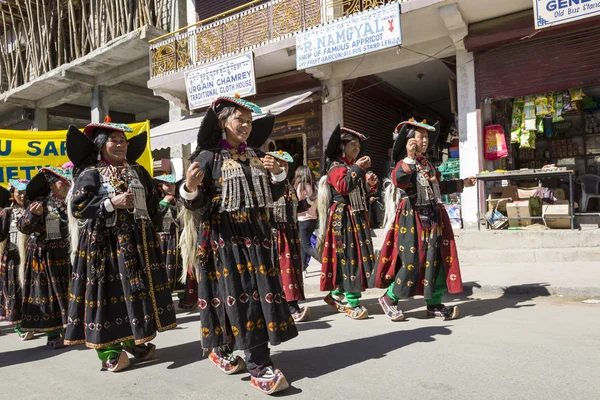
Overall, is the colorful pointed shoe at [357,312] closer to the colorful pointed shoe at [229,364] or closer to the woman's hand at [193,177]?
the colorful pointed shoe at [229,364]

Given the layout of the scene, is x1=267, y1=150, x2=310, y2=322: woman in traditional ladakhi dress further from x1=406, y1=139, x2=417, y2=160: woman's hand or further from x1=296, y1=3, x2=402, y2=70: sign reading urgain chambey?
x1=296, y1=3, x2=402, y2=70: sign reading urgain chambey

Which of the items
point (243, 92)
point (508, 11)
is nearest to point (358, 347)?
point (508, 11)

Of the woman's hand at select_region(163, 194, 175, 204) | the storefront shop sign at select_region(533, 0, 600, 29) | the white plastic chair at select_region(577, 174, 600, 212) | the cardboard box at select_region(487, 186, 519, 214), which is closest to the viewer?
the woman's hand at select_region(163, 194, 175, 204)

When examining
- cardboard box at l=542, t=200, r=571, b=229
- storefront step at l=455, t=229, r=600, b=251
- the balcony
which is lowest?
storefront step at l=455, t=229, r=600, b=251

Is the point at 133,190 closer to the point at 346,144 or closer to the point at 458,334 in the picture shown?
the point at 346,144

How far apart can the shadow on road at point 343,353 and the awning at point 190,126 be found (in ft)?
24.0

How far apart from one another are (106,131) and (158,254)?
3.36ft

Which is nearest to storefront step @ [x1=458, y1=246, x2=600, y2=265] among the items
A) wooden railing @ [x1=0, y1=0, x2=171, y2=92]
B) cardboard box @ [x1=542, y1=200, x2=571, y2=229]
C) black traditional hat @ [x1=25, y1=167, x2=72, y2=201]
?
cardboard box @ [x1=542, y1=200, x2=571, y2=229]

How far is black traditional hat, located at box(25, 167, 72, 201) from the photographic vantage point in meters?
4.39

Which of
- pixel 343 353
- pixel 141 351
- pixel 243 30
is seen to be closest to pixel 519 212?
pixel 343 353

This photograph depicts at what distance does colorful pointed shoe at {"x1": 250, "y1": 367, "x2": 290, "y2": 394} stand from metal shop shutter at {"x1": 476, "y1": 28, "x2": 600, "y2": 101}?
26.5ft

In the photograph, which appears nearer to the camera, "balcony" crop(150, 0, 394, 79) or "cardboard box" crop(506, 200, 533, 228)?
"cardboard box" crop(506, 200, 533, 228)

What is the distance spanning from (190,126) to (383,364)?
9700mm

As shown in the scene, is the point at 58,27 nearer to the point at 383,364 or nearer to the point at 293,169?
the point at 293,169
